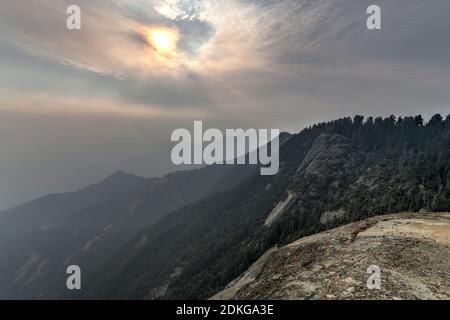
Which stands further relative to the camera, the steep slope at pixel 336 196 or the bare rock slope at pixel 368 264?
the steep slope at pixel 336 196

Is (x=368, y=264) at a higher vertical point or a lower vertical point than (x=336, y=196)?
higher

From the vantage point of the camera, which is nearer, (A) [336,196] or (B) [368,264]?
(B) [368,264]

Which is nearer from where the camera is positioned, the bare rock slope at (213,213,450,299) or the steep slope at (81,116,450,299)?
the bare rock slope at (213,213,450,299)

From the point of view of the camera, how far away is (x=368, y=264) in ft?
120

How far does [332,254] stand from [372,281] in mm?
11441

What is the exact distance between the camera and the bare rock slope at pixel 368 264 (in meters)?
31.0

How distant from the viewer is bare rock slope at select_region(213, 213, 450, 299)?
31.0 meters

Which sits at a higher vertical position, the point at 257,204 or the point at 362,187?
the point at 362,187

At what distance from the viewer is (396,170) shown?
368ft
